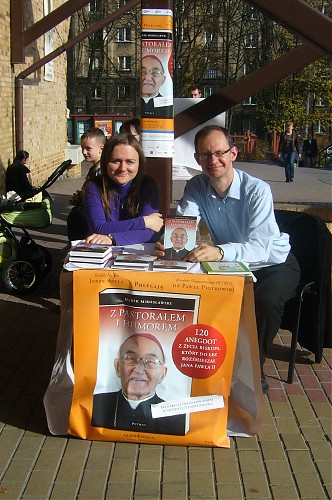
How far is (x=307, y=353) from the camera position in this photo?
527cm

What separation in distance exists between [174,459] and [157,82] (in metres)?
3.15

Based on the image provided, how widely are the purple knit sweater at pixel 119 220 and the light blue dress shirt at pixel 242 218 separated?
0.27 meters

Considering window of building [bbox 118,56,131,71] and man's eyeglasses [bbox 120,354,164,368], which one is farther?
window of building [bbox 118,56,131,71]

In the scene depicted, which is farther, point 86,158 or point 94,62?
point 94,62

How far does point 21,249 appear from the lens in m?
7.11

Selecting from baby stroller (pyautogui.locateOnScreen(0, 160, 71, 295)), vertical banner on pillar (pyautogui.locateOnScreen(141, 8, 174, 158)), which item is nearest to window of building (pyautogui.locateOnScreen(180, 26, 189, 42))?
baby stroller (pyautogui.locateOnScreen(0, 160, 71, 295))

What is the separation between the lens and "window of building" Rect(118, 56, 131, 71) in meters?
57.2

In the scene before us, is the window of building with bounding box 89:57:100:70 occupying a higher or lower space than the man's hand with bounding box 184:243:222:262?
higher

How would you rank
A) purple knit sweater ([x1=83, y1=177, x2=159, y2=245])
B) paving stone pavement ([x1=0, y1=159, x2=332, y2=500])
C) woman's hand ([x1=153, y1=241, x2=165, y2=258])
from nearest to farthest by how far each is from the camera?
paving stone pavement ([x1=0, y1=159, x2=332, y2=500]) < woman's hand ([x1=153, y1=241, x2=165, y2=258]) < purple knit sweater ([x1=83, y1=177, x2=159, y2=245])

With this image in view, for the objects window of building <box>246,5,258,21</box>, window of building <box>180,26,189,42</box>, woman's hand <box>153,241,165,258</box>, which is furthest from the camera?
window of building <box>246,5,258,21</box>

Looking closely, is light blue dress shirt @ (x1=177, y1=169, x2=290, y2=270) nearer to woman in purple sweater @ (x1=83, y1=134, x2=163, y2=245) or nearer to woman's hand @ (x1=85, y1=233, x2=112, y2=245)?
woman in purple sweater @ (x1=83, y1=134, x2=163, y2=245)

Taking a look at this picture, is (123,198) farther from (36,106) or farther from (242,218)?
(36,106)

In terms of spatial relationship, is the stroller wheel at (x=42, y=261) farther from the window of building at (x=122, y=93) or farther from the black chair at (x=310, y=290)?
the window of building at (x=122, y=93)

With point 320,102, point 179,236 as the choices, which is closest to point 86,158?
point 179,236
